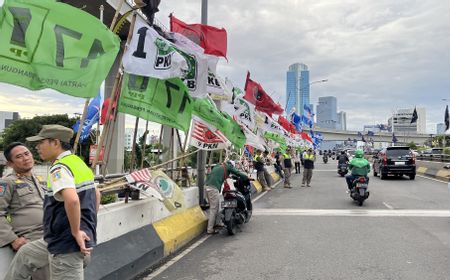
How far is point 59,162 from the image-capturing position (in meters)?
3.47

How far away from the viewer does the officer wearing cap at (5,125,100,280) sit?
339cm

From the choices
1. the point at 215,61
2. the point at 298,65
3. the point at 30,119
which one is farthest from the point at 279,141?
the point at 30,119

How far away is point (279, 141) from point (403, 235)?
443 inches

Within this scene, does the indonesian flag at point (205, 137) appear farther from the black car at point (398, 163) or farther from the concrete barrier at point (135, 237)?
the black car at point (398, 163)

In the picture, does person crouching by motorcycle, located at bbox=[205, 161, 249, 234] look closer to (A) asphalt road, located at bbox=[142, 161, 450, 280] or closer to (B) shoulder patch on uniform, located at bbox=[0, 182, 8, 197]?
(A) asphalt road, located at bbox=[142, 161, 450, 280]

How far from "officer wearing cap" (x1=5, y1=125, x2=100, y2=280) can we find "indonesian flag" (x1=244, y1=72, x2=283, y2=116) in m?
13.9

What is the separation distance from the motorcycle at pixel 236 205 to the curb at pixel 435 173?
1627 cm

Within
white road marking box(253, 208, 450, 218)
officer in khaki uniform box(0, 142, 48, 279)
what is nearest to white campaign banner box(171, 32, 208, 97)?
officer in khaki uniform box(0, 142, 48, 279)

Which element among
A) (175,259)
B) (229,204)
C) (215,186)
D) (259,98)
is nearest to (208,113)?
(215,186)

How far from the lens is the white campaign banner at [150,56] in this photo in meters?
6.93

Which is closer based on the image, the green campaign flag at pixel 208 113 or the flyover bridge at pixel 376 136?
the green campaign flag at pixel 208 113

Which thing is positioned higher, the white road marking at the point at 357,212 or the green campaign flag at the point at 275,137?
the green campaign flag at the point at 275,137

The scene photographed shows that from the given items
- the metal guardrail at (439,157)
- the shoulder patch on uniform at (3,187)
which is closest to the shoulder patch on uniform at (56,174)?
the shoulder patch on uniform at (3,187)

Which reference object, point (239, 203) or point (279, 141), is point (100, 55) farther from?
point (279, 141)
